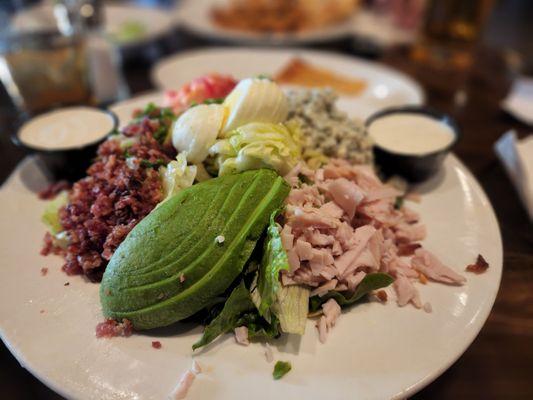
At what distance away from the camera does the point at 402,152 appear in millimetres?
2537

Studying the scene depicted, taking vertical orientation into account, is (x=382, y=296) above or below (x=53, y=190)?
below

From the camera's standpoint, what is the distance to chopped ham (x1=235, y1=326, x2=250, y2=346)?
1.66m

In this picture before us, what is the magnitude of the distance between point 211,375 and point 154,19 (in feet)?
15.3

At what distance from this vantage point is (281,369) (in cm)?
154

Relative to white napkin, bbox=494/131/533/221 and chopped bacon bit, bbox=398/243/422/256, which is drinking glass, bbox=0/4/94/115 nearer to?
chopped bacon bit, bbox=398/243/422/256

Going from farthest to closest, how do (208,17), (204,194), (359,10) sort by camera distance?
(359,10)
(208,17)
(204,194)

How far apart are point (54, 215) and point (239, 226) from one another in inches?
42.1

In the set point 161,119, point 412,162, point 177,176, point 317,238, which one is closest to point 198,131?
point 177,176

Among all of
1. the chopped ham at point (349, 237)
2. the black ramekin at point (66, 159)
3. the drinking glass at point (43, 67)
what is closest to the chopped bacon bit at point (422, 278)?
the chopped ham at point (349, 237)

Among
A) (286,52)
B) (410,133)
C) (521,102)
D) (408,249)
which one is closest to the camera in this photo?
(408,249)

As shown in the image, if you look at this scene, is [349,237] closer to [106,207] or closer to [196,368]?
[196,368]

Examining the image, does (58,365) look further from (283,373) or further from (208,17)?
(208,17)

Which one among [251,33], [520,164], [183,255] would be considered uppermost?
[183,255]

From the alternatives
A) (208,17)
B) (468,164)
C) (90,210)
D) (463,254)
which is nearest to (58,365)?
(90,210)
